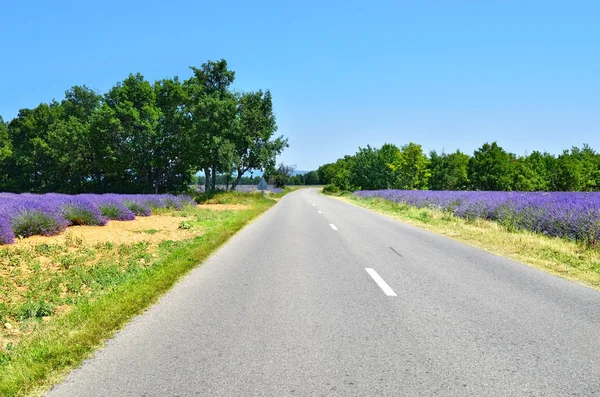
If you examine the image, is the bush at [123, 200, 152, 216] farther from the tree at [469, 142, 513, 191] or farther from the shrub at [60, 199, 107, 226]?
the tree at [469, 142, 513, 191]

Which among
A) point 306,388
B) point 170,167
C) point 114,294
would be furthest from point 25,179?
point 306,388

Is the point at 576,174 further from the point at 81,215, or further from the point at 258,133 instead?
the point at 81,215

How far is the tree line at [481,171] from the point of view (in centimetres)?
5956

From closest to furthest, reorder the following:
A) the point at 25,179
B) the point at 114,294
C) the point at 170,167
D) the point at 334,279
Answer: the point at 114,294, the point at 334,279, the point at 170,167, the point at 25,179

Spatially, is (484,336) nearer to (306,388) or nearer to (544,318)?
(544,318)

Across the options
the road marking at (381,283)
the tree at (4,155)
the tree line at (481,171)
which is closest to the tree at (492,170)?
the tree line at (481,171)

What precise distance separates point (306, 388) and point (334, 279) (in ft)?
13.7

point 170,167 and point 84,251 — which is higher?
point 170,167

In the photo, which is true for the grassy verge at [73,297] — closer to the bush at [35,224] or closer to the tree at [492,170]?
Answer: the bush at [35,224]

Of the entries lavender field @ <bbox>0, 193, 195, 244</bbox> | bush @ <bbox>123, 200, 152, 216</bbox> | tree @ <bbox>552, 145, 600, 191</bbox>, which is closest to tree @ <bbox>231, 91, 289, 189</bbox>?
bush @ <bbox>123, 200, 152, 216</bbox>

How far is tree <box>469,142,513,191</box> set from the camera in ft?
208

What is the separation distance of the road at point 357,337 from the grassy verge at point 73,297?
0.85 ft

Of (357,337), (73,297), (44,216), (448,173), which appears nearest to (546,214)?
(357,337)

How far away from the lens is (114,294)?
19.9 feet
